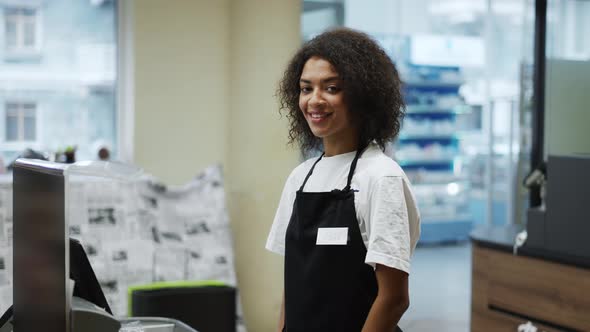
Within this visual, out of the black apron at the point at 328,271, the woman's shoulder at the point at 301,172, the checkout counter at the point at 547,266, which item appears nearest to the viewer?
the black apron at the point at 328,271

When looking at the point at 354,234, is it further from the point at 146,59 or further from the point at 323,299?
the point at 146,59

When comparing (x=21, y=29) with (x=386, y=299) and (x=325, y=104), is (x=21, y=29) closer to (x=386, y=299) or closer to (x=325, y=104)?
(x=325, y=104)

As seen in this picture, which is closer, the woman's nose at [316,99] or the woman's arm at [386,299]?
the woman's arm at [386,299]

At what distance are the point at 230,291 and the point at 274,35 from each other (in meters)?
1.48

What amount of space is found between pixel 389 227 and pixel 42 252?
76 centimetres

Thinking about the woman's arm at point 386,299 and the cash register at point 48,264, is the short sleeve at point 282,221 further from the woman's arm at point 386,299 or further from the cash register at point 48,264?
the cash register at point 48,264

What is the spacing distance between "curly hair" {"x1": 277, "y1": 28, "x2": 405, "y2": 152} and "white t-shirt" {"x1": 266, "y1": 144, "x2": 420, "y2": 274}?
0.21 ft

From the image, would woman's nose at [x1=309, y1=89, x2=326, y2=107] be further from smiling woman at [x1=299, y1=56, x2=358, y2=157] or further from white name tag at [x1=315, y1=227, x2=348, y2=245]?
white name tag at [x1=315, y1=227, x2=348, y2=245]

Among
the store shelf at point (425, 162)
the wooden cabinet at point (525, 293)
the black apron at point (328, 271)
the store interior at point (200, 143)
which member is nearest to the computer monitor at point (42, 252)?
the black apron at point (328, 271)

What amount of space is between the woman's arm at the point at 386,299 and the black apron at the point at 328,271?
7 cm

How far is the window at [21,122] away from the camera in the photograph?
4137 mm

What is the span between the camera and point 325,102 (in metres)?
1.77

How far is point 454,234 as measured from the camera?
327 inches

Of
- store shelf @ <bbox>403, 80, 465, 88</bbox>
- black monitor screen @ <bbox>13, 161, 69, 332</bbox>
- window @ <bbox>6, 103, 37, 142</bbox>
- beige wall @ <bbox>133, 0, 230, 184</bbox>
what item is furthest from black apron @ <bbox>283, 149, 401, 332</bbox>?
store shelf @ <bbox>403, 80, 465, 88</bbox>
